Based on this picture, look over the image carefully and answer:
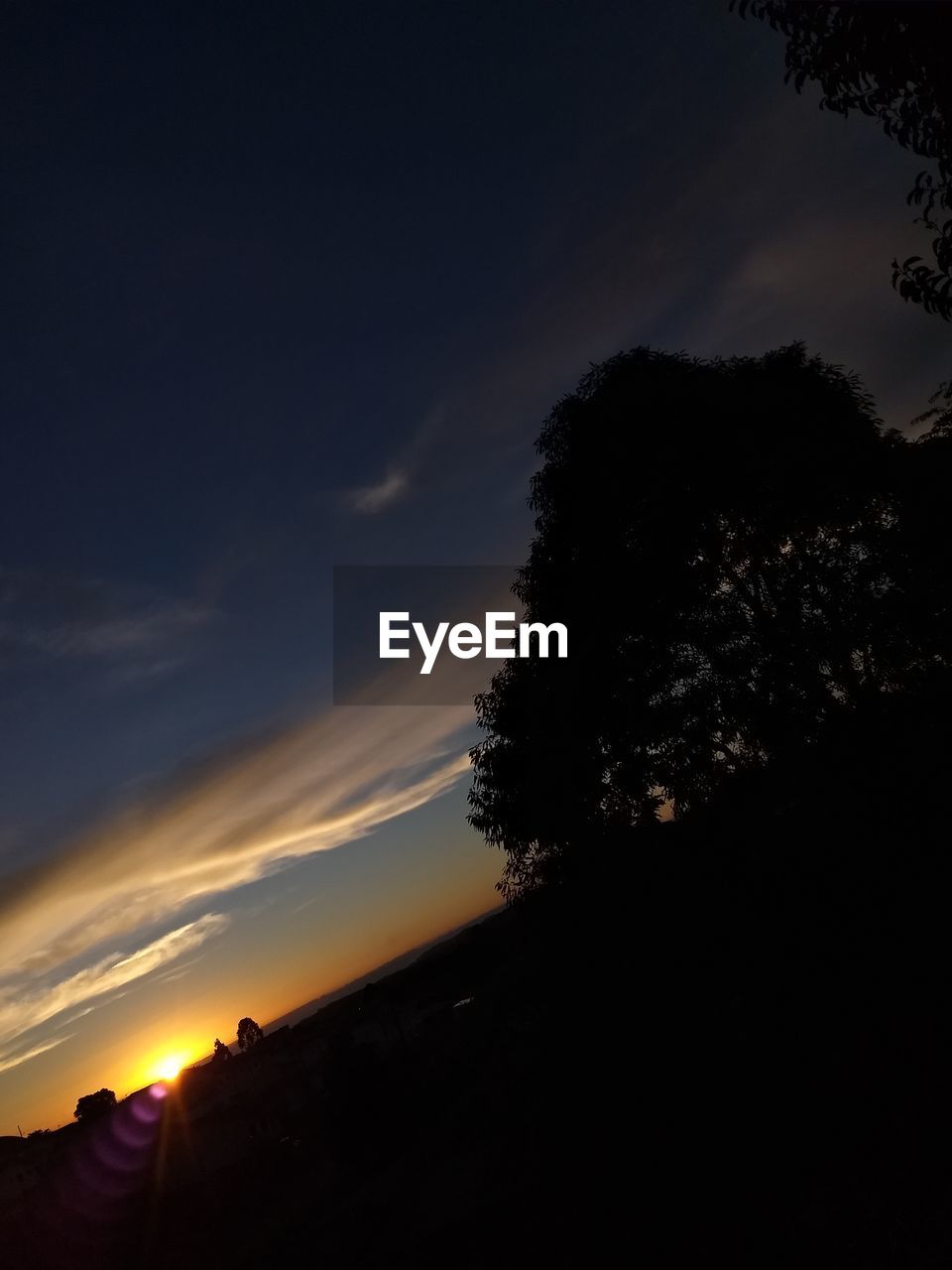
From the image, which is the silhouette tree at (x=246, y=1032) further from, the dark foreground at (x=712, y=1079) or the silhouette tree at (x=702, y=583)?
the silhouette tree at (x=702, y=583)

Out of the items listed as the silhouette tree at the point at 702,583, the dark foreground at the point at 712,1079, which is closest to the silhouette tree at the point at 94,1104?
the dark foreground at the point at 712,1079

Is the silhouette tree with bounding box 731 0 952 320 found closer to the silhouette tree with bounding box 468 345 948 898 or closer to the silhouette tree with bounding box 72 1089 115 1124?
the silhouette tree with bounding box 468 345 948 898

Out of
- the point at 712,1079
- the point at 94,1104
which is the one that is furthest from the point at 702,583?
the point at 94,1104

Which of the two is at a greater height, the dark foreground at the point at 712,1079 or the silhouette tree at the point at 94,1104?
the silhouette tree at the point at 94,1104

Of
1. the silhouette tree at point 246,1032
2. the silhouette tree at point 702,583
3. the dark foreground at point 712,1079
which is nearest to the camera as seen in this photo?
the dark foreground at point 712,1079

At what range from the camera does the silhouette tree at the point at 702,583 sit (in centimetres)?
1794

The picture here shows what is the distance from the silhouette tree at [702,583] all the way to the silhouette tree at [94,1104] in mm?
62761

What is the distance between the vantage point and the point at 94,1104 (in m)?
66.9

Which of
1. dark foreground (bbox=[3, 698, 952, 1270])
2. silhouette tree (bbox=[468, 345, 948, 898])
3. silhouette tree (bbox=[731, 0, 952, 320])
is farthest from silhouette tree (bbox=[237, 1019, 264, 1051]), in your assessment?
silhouette tree (bbox=[731, 0, 952, 320])

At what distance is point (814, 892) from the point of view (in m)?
15.9

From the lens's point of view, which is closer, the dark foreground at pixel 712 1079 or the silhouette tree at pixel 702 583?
the dark foreground at pixel 712 1079

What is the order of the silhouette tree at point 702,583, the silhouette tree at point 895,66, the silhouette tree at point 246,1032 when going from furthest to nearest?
the silhouette tree at point 246,1032
the silhouette tree at point 702,583
the silhouette tree at point 895,66

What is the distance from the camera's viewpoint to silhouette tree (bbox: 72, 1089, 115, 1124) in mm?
63925

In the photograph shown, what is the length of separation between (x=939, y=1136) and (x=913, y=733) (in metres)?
8.86
